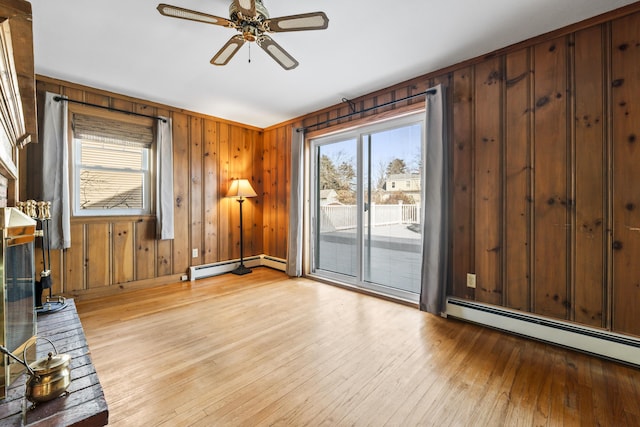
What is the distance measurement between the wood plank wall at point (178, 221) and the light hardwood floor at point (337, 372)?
62cm

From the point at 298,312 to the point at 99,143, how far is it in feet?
10.2

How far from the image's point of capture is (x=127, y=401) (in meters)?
1.52

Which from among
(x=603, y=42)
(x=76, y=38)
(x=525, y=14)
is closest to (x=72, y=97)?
(x=76, y=38)

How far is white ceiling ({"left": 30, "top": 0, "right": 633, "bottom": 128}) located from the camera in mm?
1883

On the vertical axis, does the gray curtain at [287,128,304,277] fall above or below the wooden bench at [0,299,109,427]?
above

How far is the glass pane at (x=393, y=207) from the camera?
3.05 meters

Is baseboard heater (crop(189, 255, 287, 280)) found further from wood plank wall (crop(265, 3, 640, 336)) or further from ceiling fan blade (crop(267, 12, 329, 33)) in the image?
ceiling fan blade (crop(267, 12, 329, 33))

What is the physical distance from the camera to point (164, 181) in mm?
3635

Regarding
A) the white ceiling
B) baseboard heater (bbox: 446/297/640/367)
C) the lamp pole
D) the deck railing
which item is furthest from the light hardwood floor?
the white ceiling

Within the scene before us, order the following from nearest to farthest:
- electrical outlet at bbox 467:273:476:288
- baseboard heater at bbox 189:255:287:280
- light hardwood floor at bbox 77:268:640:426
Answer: light hardwood floor at bbox 77:268:640:426 → electrical outlet at bbox 467:273:476:288 → baseboard heater at bbox 189:255:287:280

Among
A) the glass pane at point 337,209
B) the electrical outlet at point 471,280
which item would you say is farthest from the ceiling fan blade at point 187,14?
the electrical outlet at point 471,280

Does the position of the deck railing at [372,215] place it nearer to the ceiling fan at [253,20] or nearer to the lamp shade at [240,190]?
the lamp shade at [240,190]

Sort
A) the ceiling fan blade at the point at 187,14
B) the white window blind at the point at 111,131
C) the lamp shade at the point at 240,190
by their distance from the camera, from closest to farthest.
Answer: the ceiling fan blade at the point at 187,14 < the white window blind at the point at 111,131 < the lamp shade at the point at 240,190

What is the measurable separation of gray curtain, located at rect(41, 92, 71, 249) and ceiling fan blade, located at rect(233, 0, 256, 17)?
8.61ft
